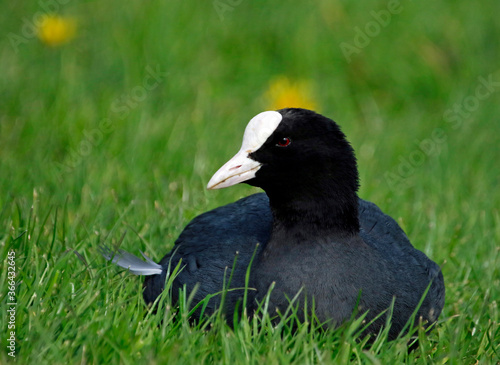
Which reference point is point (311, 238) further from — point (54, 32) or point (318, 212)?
point (54, 32)

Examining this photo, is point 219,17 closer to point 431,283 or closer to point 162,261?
point 162,261

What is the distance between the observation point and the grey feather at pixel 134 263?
3029 millimetres

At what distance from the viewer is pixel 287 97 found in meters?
5.11

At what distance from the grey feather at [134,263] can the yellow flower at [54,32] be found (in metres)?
2.47

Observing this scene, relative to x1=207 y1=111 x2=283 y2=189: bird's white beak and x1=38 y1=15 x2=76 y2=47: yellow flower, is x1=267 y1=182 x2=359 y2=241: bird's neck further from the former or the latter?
x1=38 y1=15 x2=76 y2=47: yellow flower

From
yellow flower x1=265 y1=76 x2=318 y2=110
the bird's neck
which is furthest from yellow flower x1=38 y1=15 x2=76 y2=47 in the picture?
the bird's neck

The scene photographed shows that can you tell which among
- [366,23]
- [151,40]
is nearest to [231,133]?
[151,40]

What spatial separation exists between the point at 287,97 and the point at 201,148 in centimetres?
82

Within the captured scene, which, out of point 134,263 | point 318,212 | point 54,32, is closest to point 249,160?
point 318,212

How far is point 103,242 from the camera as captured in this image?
10.8 feet

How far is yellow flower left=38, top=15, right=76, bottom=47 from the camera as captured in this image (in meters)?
5.15

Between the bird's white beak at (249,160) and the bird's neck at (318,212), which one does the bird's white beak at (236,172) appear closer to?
the bird's white beak at (249,160)

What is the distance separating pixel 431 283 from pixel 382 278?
11.8 inches

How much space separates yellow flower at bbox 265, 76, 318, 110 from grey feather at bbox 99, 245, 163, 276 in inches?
86.0
